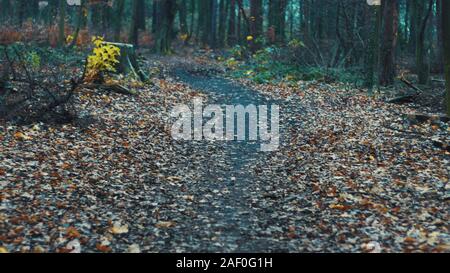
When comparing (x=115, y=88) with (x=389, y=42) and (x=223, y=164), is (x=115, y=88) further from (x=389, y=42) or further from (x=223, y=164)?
(x=389, y=42)

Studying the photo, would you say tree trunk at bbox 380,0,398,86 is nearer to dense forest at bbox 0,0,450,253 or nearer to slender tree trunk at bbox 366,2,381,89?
dense forest at bbox 0,0,450,253

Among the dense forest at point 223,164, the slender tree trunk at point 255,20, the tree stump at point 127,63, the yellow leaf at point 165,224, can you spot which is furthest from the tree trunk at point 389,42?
the yellow leaf at point 165,224

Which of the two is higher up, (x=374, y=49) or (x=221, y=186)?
(x=374, y=49)

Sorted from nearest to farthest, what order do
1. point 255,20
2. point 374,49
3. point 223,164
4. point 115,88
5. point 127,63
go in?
point 223,164 → point 115,88 → point 127,63 → point 374,49 → point 255,20

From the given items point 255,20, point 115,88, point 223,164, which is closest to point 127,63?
point 115,88

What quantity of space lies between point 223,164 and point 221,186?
1.45 m

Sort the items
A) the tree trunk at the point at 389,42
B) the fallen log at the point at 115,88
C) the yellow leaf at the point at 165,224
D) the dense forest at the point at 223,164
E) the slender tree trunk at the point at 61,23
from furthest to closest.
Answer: the slender tree trunk at the point at 61,23 < the tree trunk at the point at 389,42 < the fallen log at the point at 115,88 < the yellow leaf at the point at 165,224 < the dense forest at the point at 223,164

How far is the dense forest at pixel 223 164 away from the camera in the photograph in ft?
21.9

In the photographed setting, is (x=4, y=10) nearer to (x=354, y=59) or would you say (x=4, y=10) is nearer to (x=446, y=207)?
(x=354, y=59)

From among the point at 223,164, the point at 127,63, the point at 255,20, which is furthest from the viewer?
the point at 255,20

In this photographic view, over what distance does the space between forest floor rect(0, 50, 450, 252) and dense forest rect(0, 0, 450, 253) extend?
0.03 metres

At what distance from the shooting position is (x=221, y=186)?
8.98m

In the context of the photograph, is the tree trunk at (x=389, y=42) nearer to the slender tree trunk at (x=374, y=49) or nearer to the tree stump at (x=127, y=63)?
the slender tree trunk at (x=374, y=49)

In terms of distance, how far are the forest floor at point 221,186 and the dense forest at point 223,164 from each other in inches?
1.2
